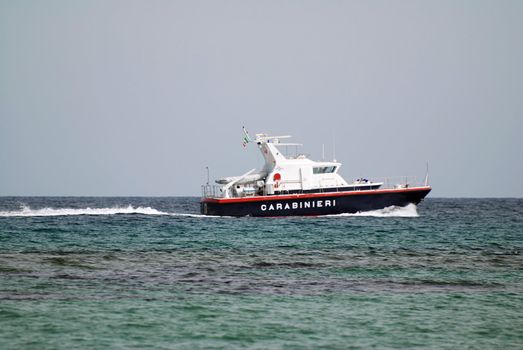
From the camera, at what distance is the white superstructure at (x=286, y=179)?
4941 cm

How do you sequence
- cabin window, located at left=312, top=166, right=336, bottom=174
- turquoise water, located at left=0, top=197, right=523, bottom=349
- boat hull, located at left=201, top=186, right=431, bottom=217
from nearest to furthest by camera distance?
turquoise water, located at left=0, top=197, right=523, bottom=349
boat hull, located at left=201, top=186, right=431, bottom=217
cabin window, located at left=312, top=166, right=336, bottom=174

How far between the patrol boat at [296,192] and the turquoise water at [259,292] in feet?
44.5

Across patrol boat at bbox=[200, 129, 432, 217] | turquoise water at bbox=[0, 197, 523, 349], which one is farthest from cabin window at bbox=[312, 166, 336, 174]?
turquoise water at bbox=[0, 197, 523, 349]

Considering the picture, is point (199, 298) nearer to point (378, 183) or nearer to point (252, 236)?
point (252, 236)

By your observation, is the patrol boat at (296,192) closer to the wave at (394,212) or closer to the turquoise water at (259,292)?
the wave at (394,212)

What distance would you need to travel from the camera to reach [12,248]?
29.5 m

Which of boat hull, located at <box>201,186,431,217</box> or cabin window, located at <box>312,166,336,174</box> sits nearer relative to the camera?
boat hull, located at <box>201,186,431,217</box>

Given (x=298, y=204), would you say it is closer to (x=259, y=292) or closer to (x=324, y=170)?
(x=324, y=170)

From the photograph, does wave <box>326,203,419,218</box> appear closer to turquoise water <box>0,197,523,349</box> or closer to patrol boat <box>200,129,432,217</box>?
patrol boat <box>200,129,432,217</box>

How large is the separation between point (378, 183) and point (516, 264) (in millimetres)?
25238

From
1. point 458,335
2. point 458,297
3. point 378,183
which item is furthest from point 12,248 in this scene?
point 378,183

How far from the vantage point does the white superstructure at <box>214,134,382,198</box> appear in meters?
49.4

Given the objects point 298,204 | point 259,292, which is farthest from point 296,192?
point 259,292

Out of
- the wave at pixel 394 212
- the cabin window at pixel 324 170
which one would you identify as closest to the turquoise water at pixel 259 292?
the cabin window at pixel 324 170
